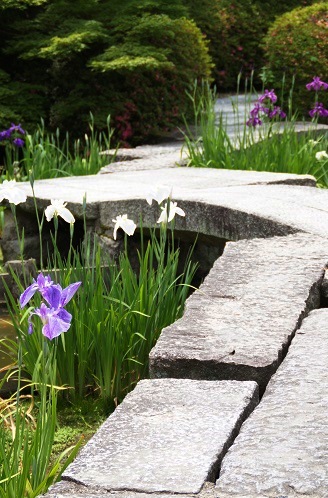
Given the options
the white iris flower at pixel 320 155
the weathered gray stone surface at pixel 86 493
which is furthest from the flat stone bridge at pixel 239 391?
the white iris flower at pixel 320 155

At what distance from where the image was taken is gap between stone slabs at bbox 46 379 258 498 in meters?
2.02

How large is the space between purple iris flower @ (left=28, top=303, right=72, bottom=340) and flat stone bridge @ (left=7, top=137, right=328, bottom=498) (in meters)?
0.30

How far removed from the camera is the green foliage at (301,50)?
10.1 metres

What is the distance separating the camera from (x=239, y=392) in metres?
2.47

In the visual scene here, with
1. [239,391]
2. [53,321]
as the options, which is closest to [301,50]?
[239,391]

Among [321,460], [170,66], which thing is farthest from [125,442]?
[170,66]

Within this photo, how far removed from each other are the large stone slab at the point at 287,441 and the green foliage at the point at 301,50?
25.2 ft

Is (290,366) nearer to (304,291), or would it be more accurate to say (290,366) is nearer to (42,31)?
(304,291)

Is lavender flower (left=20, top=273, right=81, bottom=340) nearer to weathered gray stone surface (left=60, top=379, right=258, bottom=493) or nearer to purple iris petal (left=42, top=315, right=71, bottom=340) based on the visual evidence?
purple iris petal (left=42, top=315, right=71, bottom=340)

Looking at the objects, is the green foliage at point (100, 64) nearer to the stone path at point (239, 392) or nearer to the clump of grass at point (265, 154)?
the clump of grass at point (265, 154)

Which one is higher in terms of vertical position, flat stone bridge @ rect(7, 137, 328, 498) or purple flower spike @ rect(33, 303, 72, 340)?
purple flower spike @ rect(33, 303, 72, 340)

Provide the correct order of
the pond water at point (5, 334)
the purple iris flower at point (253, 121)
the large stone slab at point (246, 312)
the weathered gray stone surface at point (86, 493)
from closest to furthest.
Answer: the weathered gray stone surface at point (86, 493), the large stone slab at point (246, 312), the pond water at point (5, 334), the purple iris flower at point (253, 121)

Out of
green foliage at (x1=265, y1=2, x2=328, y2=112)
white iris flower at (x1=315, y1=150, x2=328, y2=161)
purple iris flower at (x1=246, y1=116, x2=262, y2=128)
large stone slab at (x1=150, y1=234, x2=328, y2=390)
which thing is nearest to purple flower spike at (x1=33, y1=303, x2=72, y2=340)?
large stone slab at (x1=150, y1=234, x2=328, y2=390)

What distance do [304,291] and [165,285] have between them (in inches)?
20.4
